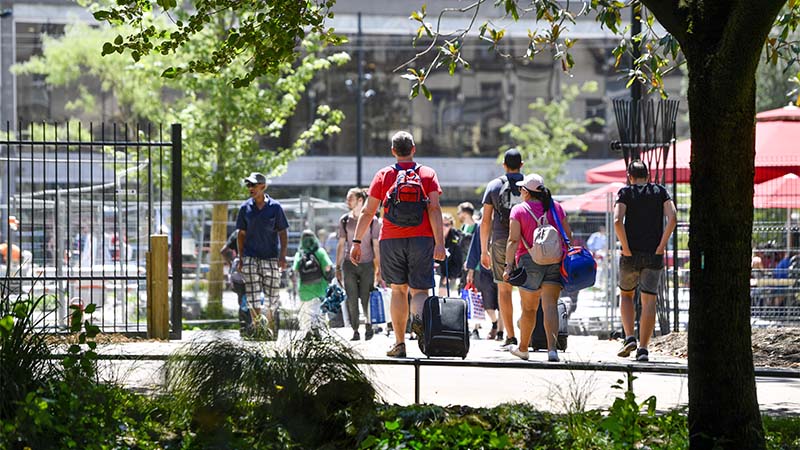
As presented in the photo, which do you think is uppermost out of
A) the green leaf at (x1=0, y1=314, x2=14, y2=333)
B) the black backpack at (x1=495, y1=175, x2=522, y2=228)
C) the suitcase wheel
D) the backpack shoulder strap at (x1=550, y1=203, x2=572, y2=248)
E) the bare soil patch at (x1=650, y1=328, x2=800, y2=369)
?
the black backpack at (x1=495, y1=175, x2=522, y2=228)

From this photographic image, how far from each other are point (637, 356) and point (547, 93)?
41852 millimetres

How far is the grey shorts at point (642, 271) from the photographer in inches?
443

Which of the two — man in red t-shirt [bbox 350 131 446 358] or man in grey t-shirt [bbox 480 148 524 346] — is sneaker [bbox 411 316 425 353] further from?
man in grey t-shirt [bbox 480 148 524 346]

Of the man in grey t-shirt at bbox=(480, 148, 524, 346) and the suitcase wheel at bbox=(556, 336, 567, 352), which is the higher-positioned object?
the man in grey t-shirt at bbox=(480, 148, 524, 346)

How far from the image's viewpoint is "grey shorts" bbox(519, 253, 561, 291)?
1068 cm

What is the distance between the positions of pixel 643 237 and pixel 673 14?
487cm

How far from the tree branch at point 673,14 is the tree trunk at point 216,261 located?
15353 mm

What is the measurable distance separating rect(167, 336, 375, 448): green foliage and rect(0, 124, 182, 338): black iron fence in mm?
1199

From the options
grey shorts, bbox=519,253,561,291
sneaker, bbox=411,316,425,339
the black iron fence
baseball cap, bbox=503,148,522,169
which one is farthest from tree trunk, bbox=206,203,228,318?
grey shorts, bbox=519,253,561,291

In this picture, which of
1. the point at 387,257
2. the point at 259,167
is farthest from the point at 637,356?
the point at 259,167

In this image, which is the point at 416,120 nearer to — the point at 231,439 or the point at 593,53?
the point at 593,53


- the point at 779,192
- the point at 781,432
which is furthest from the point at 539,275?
the point at 779,192

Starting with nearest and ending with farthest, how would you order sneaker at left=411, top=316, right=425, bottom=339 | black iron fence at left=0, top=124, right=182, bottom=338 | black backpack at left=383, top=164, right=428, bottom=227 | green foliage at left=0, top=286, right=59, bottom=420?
1. green foliage at left=0, top=286, right=59, bottom=420
2. sneaker at left=411, top=316, right=425, bottom=339
3. black backpack at left=383, top=164, right=428, bottom=227
4. black iron fence at left=0, top=124, right=182, bottom=338

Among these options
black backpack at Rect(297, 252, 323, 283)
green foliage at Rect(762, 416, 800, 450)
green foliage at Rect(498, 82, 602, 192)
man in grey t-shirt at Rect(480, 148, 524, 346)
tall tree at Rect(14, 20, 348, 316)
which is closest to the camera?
green foliage at Rect(762, 416, 800, 450)
